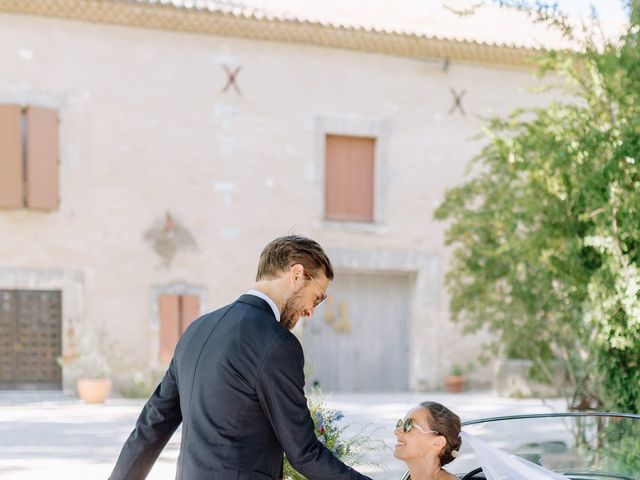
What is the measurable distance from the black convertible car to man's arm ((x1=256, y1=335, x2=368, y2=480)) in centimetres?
85

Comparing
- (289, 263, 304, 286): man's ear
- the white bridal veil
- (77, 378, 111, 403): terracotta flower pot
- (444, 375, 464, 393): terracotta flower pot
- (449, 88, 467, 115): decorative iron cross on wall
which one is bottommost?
(444, 375, 464, 393): terracotta flower pot

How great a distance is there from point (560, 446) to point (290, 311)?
5.97ft

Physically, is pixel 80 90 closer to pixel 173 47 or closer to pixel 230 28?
pixel 173 47

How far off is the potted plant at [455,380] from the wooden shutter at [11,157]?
7370 mm

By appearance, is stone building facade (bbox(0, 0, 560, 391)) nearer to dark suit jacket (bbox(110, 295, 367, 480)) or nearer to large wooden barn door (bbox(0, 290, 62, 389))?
large wooden barn door (bbox(0, 290, 62, 389))

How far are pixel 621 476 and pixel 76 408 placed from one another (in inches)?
338

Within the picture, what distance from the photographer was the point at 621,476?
10.1ft

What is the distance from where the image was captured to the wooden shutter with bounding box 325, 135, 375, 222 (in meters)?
13.1

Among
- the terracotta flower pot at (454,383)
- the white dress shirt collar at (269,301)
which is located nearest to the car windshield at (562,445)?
the white dress shirt collar at (269,301)

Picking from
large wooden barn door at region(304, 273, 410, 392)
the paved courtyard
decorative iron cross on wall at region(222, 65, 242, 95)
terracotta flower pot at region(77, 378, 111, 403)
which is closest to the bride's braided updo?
the paved courtyard

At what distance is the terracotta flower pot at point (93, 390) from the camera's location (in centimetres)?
1088

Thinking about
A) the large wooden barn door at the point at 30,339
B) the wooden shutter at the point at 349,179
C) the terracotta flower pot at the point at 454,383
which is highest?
the wooden shutter at the point at 349,179

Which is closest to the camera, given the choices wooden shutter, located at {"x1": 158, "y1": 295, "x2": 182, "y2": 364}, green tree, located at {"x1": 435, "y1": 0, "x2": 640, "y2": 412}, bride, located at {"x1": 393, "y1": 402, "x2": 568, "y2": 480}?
bride, located at {"x1": 393, "y1": 402, "x2": 568, "y2": 480}

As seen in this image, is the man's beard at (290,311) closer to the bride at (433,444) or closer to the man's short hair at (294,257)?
the man's short hair at (294,257)
